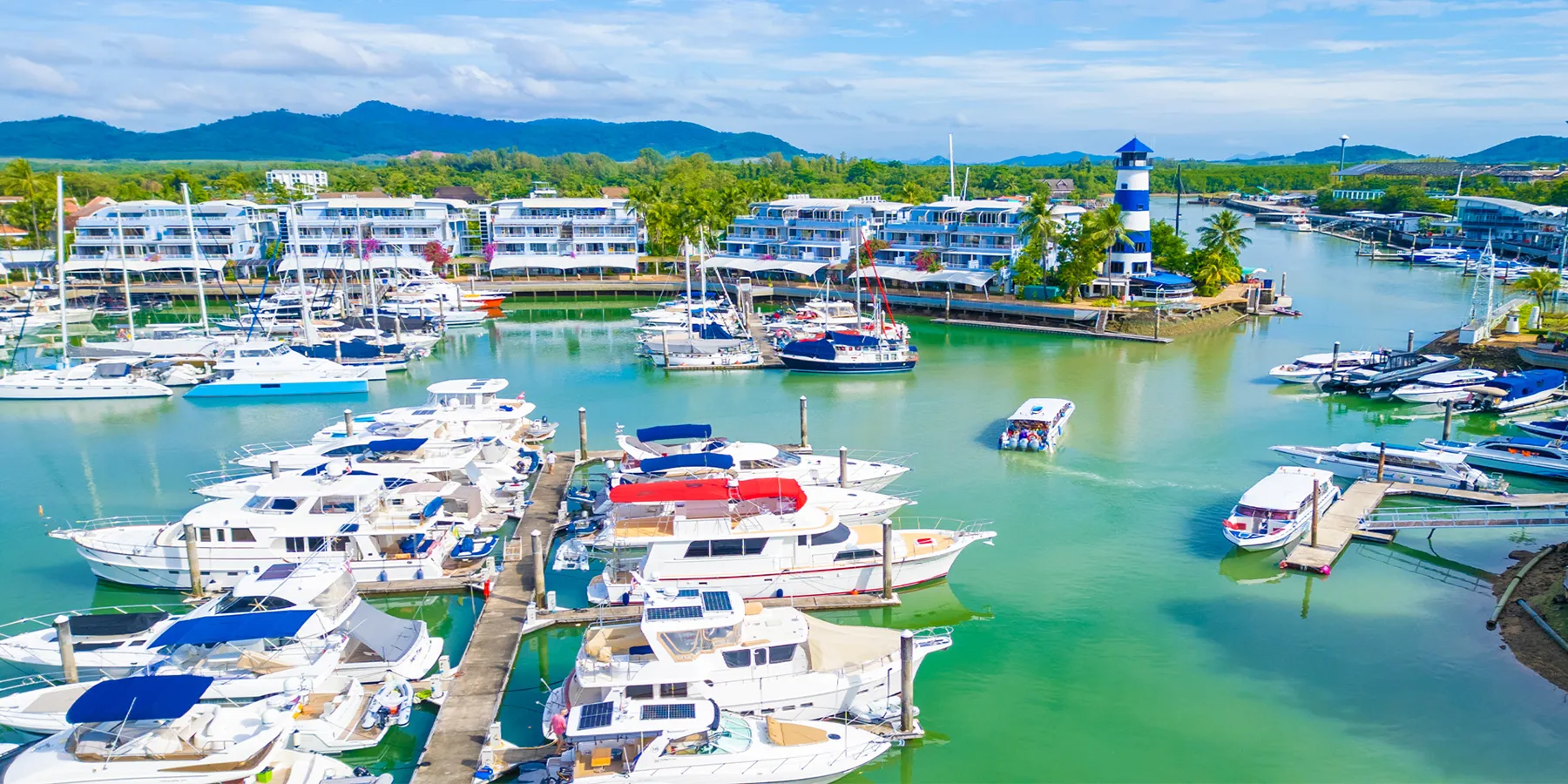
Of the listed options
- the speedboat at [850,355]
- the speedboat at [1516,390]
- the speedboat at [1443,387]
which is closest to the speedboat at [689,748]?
the speedboat at [850,355]

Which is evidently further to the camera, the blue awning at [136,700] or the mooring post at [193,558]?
the mooring post at [193,558]

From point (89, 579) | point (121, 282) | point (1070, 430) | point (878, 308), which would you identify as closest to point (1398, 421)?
point (1070, 430)

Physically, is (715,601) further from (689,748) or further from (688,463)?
(688,463)

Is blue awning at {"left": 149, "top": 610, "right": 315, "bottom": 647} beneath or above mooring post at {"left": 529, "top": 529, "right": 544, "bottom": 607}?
above

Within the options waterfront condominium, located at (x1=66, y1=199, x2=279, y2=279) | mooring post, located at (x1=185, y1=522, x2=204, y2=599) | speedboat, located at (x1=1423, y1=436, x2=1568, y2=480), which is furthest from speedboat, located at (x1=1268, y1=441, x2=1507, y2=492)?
waterfront condominium, located at (x1=66, y1=199, x2=279, y2=279)

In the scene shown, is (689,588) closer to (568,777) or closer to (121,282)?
(568,777)

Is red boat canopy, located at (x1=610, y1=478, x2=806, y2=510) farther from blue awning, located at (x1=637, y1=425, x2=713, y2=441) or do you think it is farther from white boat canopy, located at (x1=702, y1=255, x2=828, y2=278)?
white boat canopy, located at (x1=702, y1=255, x2=828, y2=278)

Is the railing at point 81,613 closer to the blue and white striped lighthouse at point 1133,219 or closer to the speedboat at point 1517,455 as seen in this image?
the speedboat at point 1517,455
